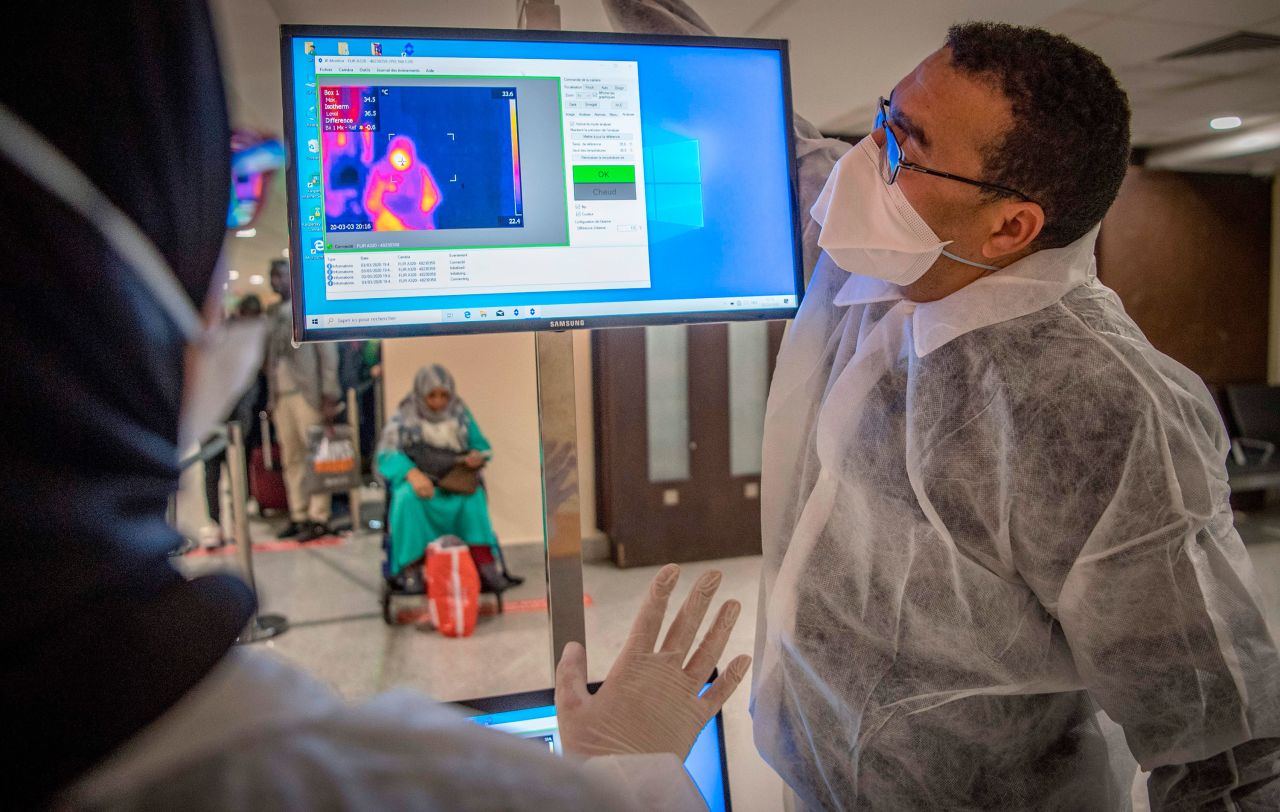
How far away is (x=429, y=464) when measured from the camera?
3709mm

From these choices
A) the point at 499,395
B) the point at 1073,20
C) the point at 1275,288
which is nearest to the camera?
the point at 1073,20

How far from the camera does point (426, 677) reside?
3078 mm

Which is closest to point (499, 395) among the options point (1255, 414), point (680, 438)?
point (680, 438)

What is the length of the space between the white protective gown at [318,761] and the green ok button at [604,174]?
27.0 inches

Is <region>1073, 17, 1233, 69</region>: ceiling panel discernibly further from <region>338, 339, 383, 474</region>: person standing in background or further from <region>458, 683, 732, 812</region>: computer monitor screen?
<region>338, 339, 383, 474</region>: person standing in background

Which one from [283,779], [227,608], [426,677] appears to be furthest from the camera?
[426,677]

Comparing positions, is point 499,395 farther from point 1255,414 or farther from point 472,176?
point 1255,414

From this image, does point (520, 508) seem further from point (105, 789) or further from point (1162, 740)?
point (105, 789)

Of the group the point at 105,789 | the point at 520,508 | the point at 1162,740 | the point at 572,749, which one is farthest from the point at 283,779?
the point at 520,508

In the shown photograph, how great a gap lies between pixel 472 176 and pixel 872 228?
515mm

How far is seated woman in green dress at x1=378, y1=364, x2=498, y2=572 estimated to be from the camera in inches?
144

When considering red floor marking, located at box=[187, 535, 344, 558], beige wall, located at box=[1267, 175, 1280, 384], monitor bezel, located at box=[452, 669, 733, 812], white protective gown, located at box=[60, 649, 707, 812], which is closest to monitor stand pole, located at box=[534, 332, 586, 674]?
monitor bezel, located at box=[452, 669, 733, 812]

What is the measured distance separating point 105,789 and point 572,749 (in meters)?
0.41

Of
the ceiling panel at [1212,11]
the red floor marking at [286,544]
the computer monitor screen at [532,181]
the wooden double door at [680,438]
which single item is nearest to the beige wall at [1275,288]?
the ceiling panel at [1212,11]
